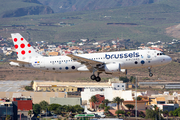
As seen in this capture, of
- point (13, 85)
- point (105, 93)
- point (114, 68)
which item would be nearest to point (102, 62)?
point (114, 68)

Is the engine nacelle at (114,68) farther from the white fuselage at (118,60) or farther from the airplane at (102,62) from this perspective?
the white fuselage at (118,60)

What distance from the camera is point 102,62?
6969cm

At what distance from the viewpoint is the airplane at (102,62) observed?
69000 mm

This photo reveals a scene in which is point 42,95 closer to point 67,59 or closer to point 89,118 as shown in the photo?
point 89,118

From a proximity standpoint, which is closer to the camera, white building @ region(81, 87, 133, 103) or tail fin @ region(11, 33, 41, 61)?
tail fin @ region(11, 33, 41, 61)

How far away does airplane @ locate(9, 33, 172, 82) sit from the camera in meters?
69.0

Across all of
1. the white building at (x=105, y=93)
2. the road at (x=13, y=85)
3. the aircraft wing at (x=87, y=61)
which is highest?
the road at (x=13, y=85)

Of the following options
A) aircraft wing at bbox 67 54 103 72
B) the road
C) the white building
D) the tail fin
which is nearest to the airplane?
aircraft wing at bbox 67 54 103 72

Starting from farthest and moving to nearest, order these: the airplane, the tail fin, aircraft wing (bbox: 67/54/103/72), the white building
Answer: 1. the white building
2. the tail fin
3. the airplane
4. aircraft wing (bbox: 67/54/103/72)

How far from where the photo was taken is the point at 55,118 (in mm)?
125062

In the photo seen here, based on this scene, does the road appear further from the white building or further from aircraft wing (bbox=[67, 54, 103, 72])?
aircraft wing (bbox=[67, 54, 103, 72])

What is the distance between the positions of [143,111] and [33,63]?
7138cm

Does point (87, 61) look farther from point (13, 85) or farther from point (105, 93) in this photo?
point (13, 85)

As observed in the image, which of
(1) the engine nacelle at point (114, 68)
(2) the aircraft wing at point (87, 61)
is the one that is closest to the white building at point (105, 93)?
(1) the engine nacelle at point (114, 68)
